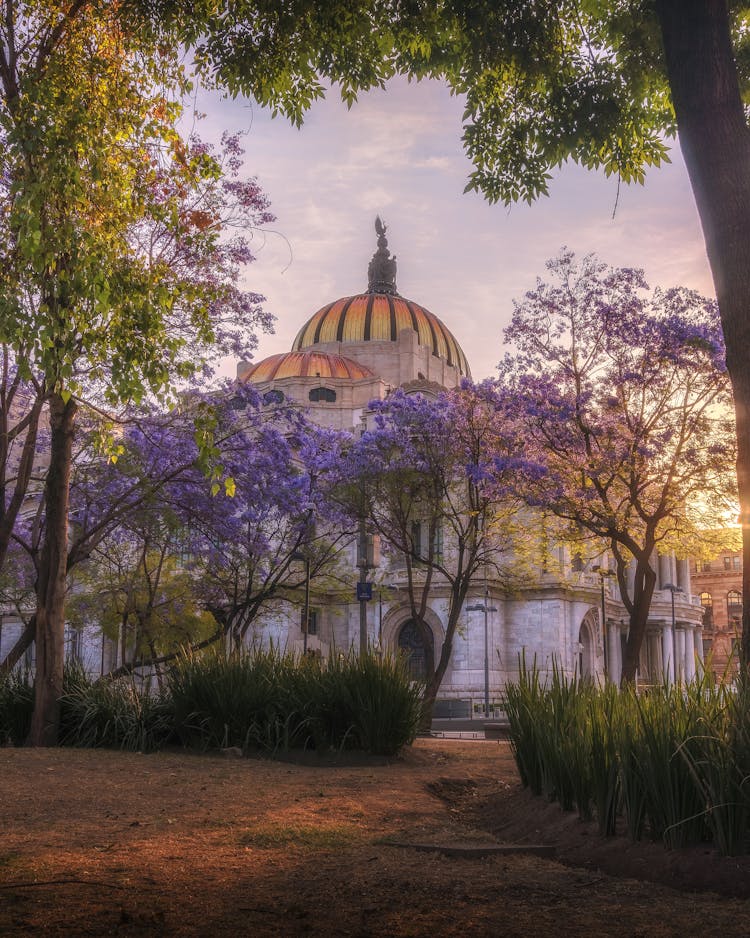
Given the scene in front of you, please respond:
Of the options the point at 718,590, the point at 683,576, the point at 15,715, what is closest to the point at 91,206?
the point at 15,715

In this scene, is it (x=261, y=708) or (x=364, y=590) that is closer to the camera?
(x=261, y=708)

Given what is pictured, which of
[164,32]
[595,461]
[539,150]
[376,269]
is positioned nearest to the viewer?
[164,32]

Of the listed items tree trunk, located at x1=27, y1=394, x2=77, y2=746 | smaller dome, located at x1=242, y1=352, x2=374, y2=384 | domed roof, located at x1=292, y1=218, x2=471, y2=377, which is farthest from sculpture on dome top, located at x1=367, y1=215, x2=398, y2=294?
tree trunk, located at x1=27, y1=394, x2=77, y2=746

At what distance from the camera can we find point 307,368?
6612cm

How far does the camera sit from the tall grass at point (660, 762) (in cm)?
458

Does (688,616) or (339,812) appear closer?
(339,812)

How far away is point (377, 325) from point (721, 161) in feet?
230

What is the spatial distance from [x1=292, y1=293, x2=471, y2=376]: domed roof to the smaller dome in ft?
25.1

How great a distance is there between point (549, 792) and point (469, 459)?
59.7 feet

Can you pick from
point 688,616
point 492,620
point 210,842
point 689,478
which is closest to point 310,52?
point 210,842

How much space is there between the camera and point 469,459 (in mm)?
24406

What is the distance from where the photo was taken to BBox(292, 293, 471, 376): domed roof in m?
75.8

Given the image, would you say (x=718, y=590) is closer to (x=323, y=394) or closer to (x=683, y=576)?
(x=683, y=576)

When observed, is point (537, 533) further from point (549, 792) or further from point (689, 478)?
point (549, 792)
